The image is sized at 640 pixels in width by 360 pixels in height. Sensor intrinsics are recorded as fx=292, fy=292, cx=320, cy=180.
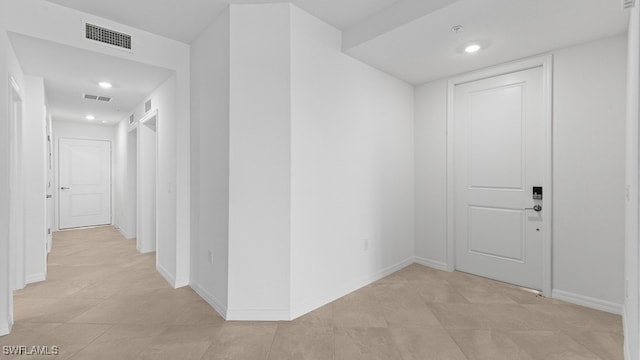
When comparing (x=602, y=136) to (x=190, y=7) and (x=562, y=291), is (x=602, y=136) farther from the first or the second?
(x=190, y=7)

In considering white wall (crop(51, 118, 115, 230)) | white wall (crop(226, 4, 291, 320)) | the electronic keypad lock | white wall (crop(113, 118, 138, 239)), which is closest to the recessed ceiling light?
the electronic keypad lock

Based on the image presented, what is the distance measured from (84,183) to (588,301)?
9.22 m

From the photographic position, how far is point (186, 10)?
2572 millimetres

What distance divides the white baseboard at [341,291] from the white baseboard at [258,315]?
0.24 ft

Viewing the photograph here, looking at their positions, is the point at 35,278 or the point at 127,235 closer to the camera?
the point at 35,278

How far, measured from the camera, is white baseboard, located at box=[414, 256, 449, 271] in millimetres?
3766

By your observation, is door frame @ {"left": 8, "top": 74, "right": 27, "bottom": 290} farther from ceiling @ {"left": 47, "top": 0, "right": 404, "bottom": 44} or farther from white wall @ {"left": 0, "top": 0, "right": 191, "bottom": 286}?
ceiling @ {"left": 47, "top": 0, "right": 404, "bottom": 44}

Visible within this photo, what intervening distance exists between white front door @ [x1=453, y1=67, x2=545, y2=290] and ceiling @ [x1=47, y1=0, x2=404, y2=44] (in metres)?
1.77

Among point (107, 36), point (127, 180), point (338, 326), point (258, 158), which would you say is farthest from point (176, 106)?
point (127, 180)

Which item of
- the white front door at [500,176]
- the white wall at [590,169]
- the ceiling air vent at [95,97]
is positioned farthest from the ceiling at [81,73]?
the white wall at [590,169]

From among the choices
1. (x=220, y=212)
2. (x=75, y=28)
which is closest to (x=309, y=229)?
(x=220, y=212)

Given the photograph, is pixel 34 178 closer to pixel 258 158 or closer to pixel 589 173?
pixel 258 158

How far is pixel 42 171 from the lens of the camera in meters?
3.62

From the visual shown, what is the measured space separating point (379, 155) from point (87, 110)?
543cm
